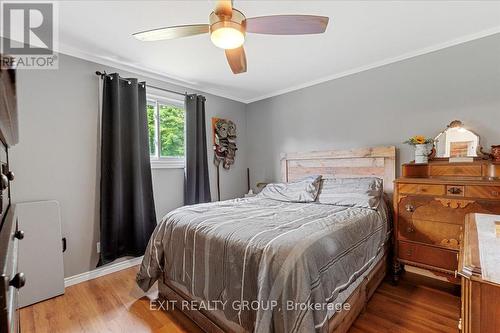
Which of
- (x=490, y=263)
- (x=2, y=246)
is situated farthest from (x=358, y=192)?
(x=2, y=246)

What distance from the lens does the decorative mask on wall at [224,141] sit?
3.80m

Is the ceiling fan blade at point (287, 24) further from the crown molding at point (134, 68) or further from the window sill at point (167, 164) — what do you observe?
the window sill at point (167, 164)

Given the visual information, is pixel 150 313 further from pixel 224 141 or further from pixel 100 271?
pixel 224 141

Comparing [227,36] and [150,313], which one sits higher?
[227,36]

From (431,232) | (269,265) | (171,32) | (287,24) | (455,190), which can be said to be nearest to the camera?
(269,265)

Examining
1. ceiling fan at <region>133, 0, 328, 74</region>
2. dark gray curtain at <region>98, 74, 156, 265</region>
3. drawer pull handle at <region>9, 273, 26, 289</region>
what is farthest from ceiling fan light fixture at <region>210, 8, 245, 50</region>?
dark gray curtain at <region>98, 74, 156, 265</region>

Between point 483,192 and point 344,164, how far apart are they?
139cm

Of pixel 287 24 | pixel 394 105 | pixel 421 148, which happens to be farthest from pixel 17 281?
pixel 394 105

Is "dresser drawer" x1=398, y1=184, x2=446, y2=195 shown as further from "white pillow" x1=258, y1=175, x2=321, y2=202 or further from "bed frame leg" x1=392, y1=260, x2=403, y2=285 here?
"white pillow" x1=258, y1=175, x2=321, y2=202

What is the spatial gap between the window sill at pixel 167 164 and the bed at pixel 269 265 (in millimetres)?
1250

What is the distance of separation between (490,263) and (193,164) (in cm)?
312

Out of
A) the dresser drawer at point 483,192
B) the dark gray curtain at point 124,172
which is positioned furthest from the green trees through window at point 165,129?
the dresser drawer at point 483,192

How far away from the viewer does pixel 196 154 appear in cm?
342

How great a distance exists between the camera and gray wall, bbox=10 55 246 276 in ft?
7.06
